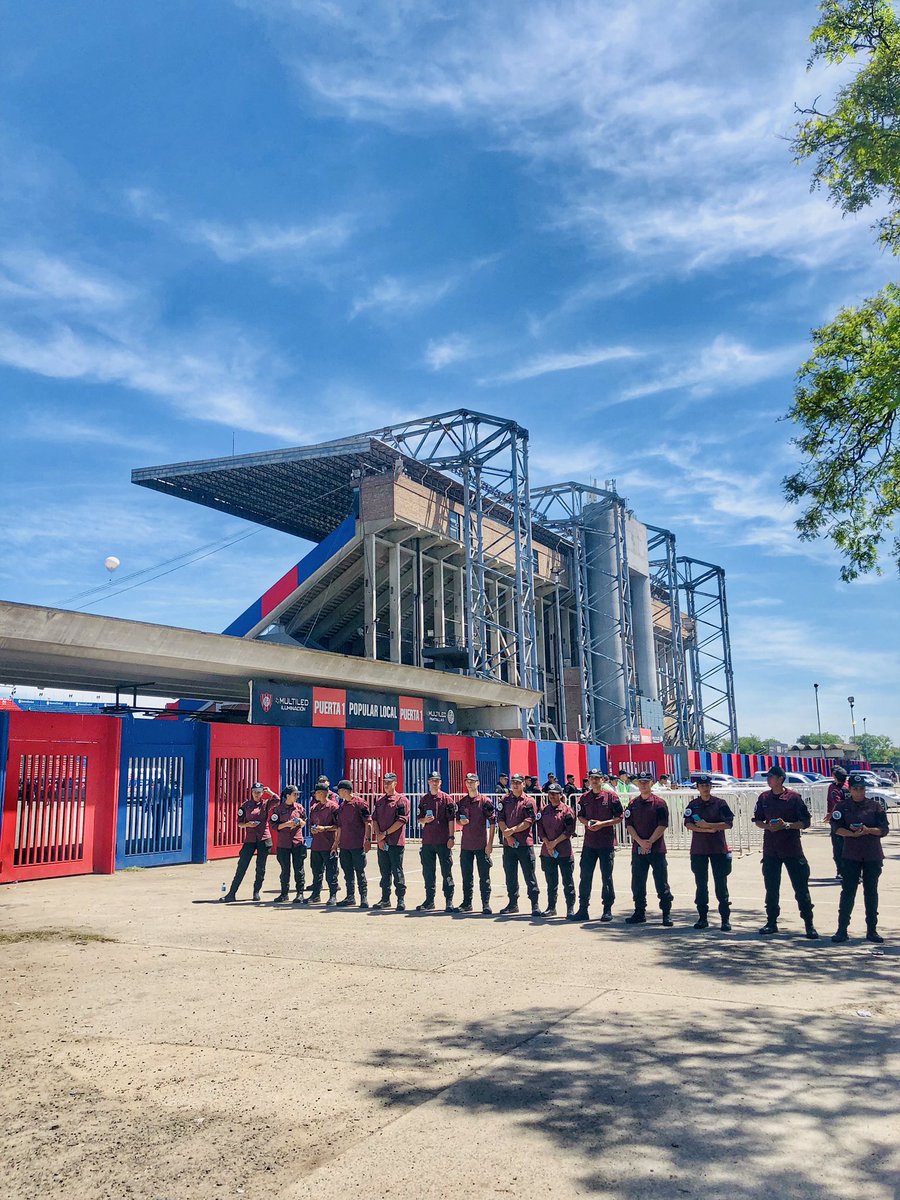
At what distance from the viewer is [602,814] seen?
11.3 meters

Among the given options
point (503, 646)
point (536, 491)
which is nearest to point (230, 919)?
point (503, 646)

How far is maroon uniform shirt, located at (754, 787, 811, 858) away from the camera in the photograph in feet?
33.0

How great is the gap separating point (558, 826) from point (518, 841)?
0.65 meters

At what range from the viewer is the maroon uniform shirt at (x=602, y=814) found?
11.2 m

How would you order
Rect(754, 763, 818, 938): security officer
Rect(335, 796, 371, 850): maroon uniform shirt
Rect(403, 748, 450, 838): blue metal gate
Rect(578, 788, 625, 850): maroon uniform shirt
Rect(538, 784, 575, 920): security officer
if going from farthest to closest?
Rect(403, 748, 450, 838): blue metal gate
Rect(335, 796, 371, 850): maroon uniform shirt
Rect(538, 784, 575, 920): security officer
Rect(578, 788, 625, 850): maroon uniform shirt
Rect(754, 763, 818, 938): security officer

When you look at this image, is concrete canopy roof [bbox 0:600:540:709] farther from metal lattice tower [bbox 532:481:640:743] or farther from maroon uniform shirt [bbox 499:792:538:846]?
metal lattice tower [bbox 532:481:640:743]

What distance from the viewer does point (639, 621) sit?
61.1m

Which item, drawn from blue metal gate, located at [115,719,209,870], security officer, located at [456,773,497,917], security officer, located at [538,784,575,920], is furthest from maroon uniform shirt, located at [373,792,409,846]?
blue metal gate, located at [115,719,209,870]

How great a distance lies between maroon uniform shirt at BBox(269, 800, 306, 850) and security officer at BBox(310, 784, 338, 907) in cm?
26

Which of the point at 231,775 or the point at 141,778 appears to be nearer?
the point at 141,778

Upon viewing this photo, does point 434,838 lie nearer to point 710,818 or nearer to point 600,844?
point 600,844

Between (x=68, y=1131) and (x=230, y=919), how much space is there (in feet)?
22.4

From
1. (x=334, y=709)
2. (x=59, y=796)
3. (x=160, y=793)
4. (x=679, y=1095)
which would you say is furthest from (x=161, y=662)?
(x=679, y=1095)

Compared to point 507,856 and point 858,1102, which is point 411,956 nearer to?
point 507,856
